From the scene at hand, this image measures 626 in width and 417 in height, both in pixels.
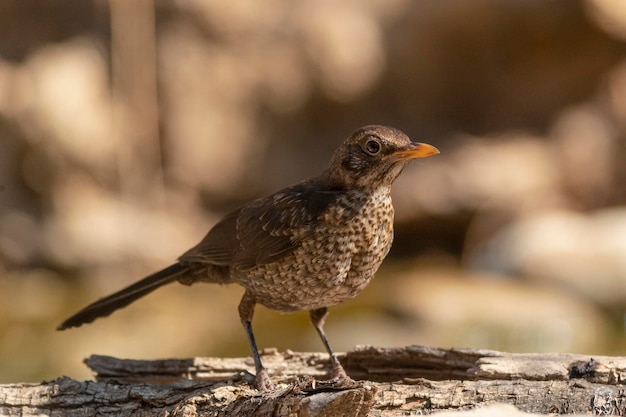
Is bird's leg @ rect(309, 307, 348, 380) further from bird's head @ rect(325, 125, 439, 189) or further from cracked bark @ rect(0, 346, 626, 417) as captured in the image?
bird's head @ rect(325, 125, 439, 189)

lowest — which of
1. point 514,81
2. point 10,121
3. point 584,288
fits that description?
point 584,288

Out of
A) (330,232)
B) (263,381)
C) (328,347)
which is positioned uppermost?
(330,232)

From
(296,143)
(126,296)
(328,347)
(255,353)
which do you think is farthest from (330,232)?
(296,143)

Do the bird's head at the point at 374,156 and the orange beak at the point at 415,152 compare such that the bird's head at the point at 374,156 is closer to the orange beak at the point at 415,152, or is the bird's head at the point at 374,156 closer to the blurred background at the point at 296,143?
the orange beak at the point at 415,152

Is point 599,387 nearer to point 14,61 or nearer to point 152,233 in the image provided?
point 152,233

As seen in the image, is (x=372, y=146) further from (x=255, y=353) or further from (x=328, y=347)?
(x=255, y=353)

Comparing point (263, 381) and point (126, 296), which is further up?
point (126, 296)

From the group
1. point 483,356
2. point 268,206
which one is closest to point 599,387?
point 483,356
